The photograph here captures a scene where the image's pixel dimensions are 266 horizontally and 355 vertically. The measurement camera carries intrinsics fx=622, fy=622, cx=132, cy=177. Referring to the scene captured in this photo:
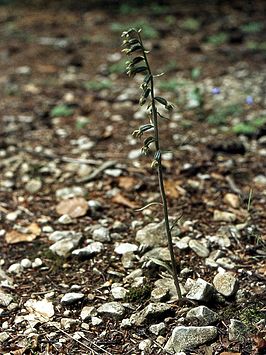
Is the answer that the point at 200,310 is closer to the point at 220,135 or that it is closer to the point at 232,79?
the point at 220,135

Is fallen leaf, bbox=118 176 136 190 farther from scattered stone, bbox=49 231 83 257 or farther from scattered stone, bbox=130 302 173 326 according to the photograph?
scattered stone, bbox=130 302 173 326

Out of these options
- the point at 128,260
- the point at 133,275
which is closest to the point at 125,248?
the point at 128,260

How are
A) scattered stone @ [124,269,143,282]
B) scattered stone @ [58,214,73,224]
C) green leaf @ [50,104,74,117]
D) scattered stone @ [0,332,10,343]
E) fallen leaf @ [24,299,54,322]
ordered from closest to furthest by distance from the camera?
scattered stone @ [0,332,10,343] → fallen leaf @ [24,299,54,322] → scattered stone @ [124,269,143,282] → scattered stone @ [58,214,73,224] → green leaf @ [50,104,74,117]

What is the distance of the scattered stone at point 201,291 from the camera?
2.35m

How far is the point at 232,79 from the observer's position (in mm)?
4992

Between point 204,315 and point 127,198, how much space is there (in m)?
1.17

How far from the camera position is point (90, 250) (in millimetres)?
2799

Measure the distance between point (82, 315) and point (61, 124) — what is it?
2.24 meters

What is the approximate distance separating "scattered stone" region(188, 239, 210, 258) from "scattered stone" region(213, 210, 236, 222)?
0.92 ft

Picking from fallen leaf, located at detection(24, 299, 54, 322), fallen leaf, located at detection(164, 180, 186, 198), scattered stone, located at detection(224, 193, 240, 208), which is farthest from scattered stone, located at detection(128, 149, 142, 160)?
fallen leaf, located at detection(24, 299, 54, 322)

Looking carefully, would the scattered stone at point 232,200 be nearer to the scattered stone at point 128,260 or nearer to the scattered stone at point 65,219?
the scattered stone at point 128,260

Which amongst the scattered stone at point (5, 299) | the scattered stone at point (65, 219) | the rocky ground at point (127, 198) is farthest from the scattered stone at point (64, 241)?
the scattered stone at point (5, 299)

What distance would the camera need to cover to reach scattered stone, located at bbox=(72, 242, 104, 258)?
278 centimetres

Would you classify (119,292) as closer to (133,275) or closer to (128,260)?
(133,275)
